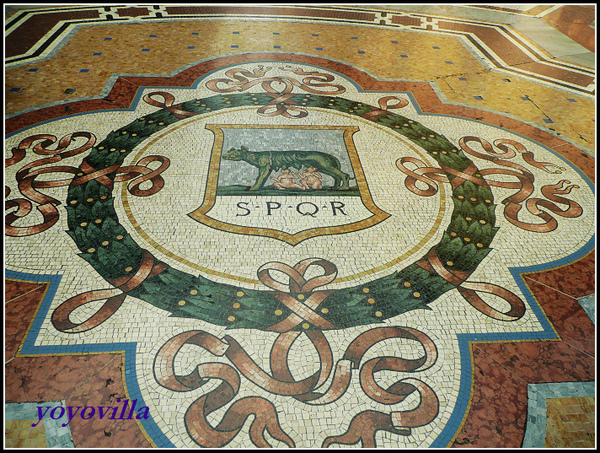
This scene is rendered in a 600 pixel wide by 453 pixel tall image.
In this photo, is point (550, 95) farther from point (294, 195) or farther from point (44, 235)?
point (44, 235)

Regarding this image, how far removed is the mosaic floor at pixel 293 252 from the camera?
219 cm

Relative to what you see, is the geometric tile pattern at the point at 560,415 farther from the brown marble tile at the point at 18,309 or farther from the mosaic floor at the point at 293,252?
the brown marble tile at the point at 18,309

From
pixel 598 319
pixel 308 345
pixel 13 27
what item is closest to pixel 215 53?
pixel 13 27

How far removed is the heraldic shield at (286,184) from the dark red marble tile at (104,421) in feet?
4.35

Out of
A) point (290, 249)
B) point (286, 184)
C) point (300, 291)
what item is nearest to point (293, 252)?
point (290, 249)

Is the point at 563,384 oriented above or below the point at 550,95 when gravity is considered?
below

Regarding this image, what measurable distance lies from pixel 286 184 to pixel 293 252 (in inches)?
32.4

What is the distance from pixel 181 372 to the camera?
2.30 m

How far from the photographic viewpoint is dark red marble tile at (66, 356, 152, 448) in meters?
2.02

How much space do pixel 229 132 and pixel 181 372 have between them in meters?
2.59

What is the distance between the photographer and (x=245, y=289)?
2.77 metres

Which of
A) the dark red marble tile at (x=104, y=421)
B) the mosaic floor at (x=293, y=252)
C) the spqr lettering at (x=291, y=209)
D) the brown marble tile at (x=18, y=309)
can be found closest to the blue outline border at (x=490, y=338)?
the mosaic floor at (x=293, y=252)

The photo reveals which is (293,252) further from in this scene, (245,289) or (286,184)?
(286,184)

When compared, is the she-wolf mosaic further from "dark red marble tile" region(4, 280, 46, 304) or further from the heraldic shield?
"dark red marble tile" region(4, 280, 46, 304)
